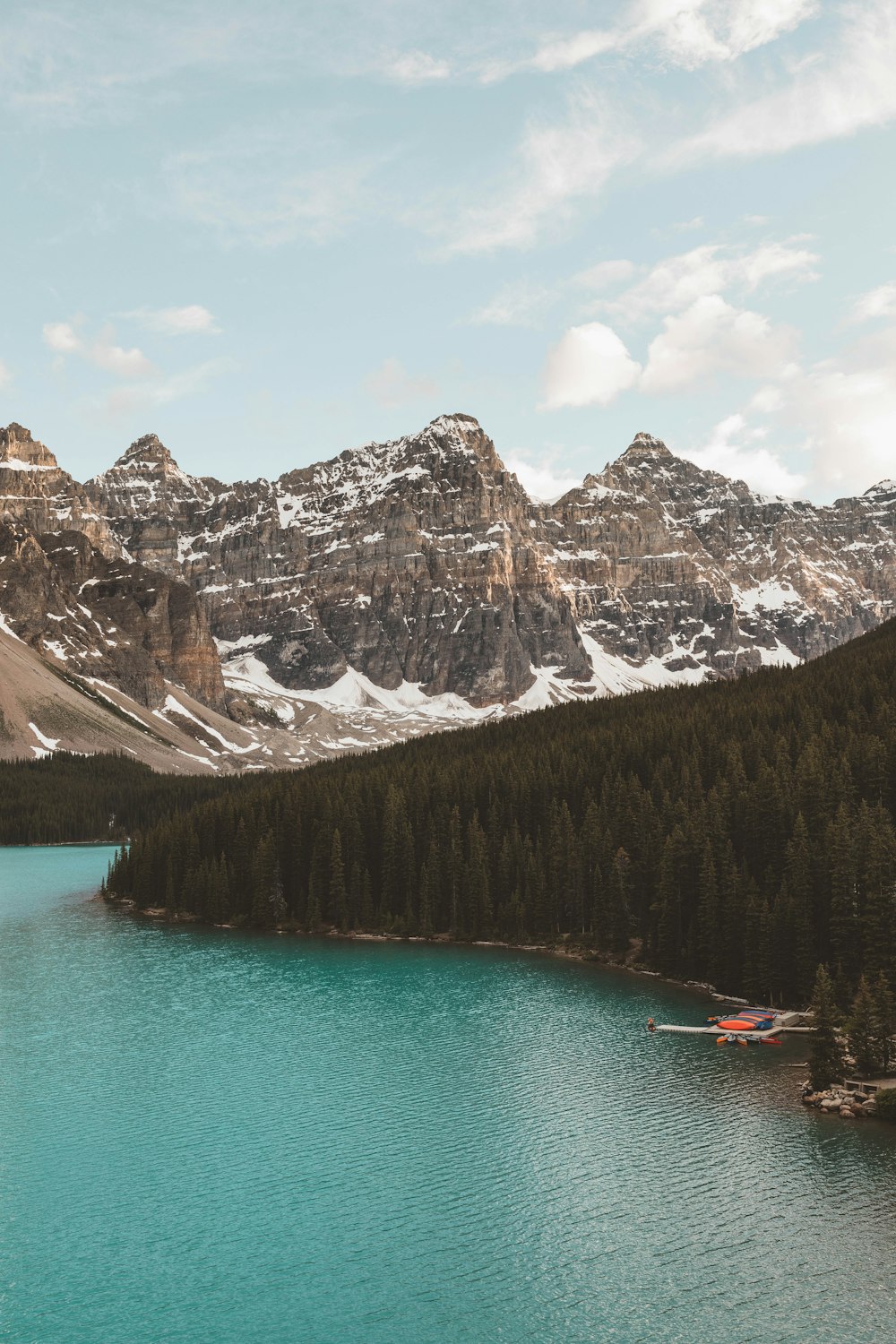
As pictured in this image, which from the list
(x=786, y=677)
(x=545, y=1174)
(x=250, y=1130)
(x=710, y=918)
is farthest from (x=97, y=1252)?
(x=786, y=677)

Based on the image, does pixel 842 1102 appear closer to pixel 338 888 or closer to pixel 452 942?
pixel 452 942

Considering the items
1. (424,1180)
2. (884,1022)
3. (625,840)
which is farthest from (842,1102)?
(625,840)

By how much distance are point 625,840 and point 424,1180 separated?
5020cm

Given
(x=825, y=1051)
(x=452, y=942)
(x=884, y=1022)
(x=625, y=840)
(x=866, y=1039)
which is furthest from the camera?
(x=452, y=942)

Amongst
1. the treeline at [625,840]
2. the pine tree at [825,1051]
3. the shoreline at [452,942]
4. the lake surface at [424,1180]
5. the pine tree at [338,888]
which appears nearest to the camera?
the lake surface at [424,1180]

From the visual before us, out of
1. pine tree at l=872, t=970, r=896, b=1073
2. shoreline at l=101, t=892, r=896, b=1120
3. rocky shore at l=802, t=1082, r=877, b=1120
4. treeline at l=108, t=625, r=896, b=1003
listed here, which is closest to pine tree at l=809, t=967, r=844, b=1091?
rocky shore at l=802, t=1082, r=877, b=1120

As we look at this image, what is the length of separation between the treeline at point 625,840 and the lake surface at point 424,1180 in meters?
8.56

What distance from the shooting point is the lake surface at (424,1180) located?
3325 centimetres

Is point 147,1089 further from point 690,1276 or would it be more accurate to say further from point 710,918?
point 710,918

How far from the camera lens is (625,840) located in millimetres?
90250

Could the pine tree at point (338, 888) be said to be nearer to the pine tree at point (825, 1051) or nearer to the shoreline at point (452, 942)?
the shoreline at point (452, 942)

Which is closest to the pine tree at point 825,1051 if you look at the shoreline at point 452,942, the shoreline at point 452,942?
the shoreline at point 452,942

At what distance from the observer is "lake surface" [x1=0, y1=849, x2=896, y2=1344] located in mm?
33250

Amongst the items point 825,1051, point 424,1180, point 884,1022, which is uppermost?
point 884,1022
